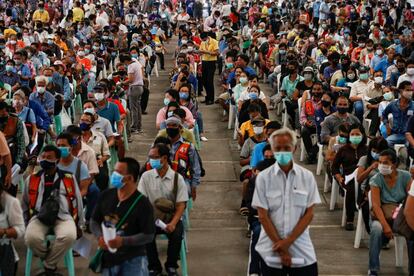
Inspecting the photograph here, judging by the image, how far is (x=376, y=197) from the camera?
870 cm

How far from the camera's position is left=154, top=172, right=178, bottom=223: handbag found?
324 inches

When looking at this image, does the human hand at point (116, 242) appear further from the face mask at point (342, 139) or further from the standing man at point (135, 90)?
the standing man at point (135, 90)

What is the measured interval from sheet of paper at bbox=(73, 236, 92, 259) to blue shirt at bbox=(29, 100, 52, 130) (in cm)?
375

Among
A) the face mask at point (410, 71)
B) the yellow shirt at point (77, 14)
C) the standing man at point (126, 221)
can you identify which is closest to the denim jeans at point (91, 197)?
the standing man at point (126, 221)

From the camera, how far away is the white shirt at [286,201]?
20.9 ft

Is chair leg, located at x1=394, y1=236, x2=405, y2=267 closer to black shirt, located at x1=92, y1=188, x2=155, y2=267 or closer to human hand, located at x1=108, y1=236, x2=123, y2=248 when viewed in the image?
black shirt, located at x1=92, y1=188, x2=155, y2=267

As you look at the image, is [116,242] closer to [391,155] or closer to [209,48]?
[391,155]

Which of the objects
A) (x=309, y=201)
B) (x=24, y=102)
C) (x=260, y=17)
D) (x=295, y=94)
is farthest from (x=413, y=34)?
(x=309, y=201)

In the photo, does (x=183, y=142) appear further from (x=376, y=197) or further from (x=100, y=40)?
(x=100, y=40)

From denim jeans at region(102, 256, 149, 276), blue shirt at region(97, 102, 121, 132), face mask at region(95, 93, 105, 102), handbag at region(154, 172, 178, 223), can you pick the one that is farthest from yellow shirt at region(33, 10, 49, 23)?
denim jeans at region(102, 256, 149, 276)

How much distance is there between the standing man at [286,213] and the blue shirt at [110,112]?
6291 millimetres

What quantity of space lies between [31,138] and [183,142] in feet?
7.21

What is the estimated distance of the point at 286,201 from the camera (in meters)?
6.37

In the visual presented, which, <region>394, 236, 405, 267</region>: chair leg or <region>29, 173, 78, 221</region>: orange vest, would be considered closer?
<region>29, 173, 78, 221</region>: orange vest
